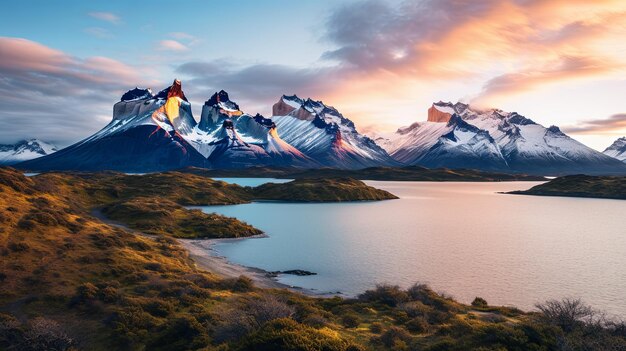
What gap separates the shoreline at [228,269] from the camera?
176 ft

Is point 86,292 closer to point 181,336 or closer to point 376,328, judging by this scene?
point 181,336

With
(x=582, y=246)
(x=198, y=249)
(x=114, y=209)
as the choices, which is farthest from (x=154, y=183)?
(x=582, y=246)

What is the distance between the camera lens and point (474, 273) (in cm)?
6444

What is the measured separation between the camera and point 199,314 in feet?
113

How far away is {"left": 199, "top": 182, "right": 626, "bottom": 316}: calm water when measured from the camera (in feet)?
185

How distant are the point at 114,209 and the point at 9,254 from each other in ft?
228

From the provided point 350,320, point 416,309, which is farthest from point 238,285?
point 416,309

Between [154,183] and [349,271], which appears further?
Answer: [154,183]

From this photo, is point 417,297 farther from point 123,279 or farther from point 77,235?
point 77,235

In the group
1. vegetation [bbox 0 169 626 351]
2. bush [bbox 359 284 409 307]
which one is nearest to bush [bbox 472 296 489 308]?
vegetation [bbox 0 169 626 351]

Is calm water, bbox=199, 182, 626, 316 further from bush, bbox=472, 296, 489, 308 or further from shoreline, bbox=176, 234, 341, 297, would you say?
bush, bbox=472, 296, 489, 308

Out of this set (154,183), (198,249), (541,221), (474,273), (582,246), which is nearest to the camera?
(474,273)

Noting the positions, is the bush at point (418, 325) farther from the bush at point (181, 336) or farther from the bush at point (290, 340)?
the bush at point (181, 336)

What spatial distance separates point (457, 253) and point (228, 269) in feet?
143
